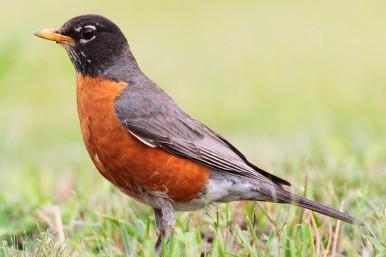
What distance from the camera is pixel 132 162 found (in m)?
4.85

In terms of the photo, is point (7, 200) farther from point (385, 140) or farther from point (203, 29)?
point (203, 29)

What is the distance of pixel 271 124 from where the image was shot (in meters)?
9.12

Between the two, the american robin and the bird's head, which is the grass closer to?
the american robin

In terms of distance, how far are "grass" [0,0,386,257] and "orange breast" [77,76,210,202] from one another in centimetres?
21

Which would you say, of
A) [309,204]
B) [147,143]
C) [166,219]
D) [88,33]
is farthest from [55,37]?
[309,204]

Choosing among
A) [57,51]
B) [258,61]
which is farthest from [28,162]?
[258,61]

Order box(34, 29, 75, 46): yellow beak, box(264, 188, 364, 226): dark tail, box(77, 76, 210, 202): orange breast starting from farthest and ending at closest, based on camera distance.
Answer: box(34, 29, 75, 46): yellow beak, box(77, 76, 210, 202): orange breast, box(264, 188, 364, 226): dark tail

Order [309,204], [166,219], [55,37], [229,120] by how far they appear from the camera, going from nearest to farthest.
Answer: [309,204]
[166,219]
[55,37]
[229,120]

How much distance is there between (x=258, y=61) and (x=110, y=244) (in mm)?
8498

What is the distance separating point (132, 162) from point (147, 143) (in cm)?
18

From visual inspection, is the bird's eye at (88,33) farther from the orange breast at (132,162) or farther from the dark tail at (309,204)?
the dark tail at (309,204)

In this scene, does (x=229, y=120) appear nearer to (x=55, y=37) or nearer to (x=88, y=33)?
(x=88, y=33)

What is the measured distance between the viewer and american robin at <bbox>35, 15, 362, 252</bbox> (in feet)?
16.0

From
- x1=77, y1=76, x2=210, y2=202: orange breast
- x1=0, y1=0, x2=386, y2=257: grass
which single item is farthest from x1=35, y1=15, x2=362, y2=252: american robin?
x1=0, y1=0, x2=386, y2=257: grass
